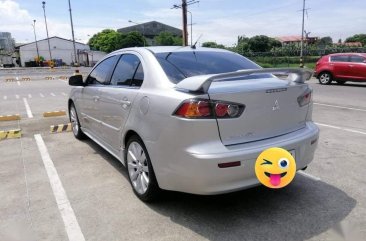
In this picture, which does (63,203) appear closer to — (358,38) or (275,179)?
(275,179)

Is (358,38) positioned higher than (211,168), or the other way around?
(358,38)

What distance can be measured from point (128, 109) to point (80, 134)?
2845 mm

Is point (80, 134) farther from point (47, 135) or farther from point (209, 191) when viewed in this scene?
point (209, 191)

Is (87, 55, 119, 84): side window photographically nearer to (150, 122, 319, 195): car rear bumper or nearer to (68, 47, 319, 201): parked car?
(68, 47, 319, 201): parked car

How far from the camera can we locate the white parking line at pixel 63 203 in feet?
10.2

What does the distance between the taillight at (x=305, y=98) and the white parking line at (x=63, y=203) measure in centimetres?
243

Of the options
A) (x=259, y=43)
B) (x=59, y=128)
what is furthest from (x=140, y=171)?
(x=259, y=43)

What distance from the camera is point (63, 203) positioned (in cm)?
371

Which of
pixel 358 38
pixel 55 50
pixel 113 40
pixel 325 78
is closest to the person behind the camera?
pixel 325 78

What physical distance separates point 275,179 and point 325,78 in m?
15.5

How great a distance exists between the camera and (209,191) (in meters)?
2.93

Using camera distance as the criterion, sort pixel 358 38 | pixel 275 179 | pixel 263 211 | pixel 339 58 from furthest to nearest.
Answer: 1. pixel 358 38
2. pixel 339 58
3. pixel 263 211
4. pixel 275 179

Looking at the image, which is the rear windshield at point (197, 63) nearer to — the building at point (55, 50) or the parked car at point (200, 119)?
the parked car at point (200, 119)

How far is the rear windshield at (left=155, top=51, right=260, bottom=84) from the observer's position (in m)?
3.56
